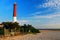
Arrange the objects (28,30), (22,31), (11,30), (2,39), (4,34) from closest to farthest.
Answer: (2,39), (4,34), (11,30), (22,31), (28,30)

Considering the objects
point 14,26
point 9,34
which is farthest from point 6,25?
point 9,34

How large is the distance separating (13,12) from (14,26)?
23.0ft

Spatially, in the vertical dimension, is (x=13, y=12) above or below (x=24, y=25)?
above

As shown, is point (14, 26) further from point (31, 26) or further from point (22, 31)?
point (31, 26)

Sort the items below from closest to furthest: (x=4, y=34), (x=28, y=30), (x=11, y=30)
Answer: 1. (x=4, y=34)
2. (x=11, y=30)
3. (x=28, y=30)

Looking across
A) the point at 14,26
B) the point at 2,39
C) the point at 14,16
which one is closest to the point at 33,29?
the point at 14,16

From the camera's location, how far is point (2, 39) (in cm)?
2342

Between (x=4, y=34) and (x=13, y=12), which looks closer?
(x=4, y=34)

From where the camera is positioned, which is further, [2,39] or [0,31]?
[0,31]

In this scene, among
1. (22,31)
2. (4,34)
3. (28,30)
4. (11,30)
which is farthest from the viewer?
(28,30)

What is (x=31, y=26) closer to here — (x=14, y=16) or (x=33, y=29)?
(x=33, y=29)

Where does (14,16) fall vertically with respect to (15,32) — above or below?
above

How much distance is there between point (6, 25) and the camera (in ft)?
105

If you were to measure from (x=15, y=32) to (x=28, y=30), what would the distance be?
7020 mm
